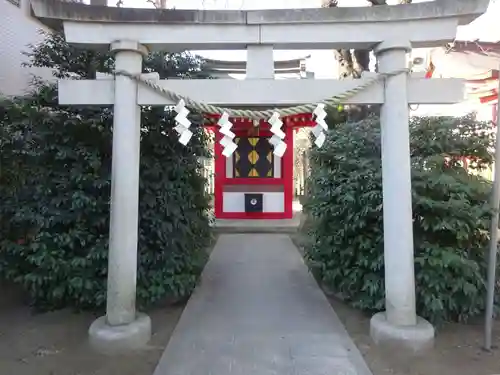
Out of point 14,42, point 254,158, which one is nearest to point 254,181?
point 254,158

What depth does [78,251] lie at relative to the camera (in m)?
5.21

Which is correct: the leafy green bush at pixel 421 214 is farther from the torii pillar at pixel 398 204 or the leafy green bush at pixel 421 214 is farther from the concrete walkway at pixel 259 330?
the concrete walkway at pixel 259 330

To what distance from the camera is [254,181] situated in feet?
41.8

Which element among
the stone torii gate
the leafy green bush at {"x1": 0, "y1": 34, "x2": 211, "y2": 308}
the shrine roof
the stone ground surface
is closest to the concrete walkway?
the stone ground surface

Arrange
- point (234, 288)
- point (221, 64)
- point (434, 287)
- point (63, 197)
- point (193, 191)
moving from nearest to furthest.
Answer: point (434, 287) < point (63, 197) < point (193, 191) < point (234, 288) < point (221, 64)

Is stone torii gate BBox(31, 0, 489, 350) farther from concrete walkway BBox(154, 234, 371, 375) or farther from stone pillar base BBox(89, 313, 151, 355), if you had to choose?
concrete walkway BBox(154, 234, 371, 375)

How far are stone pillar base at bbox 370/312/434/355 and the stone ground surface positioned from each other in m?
0.10

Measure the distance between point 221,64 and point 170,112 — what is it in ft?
26.8

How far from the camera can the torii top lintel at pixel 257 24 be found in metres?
4.32

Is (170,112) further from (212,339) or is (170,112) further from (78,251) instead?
(212,339)

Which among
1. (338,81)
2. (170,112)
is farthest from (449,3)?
(170,112)

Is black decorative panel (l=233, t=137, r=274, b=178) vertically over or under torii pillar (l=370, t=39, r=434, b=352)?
over

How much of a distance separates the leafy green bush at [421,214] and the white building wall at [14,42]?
500 cm

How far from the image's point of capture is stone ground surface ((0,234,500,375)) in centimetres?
397
